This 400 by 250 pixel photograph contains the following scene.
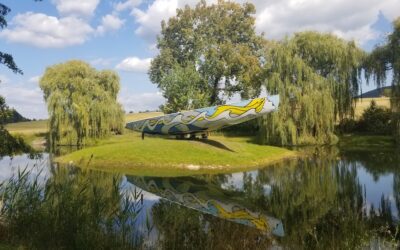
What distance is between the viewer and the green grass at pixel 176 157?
89.8 feet

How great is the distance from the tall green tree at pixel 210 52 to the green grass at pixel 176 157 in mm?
18977

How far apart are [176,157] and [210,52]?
26.8 metres

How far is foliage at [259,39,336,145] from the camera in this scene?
3903 centimetres

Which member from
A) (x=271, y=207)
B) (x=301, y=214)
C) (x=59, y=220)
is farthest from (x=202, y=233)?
(x=271, y=207)

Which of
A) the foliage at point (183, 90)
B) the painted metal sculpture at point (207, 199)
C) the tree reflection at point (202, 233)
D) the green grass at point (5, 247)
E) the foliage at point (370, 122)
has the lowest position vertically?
the painted metal sculpture at point (207, 199)

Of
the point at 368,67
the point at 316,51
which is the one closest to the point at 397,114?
the point at 368,67

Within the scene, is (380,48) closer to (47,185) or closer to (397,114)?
(397,114)

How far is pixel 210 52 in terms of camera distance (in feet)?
174

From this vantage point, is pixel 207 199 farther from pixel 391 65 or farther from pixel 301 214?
pixel 391 65

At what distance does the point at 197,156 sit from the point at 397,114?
1966 cm

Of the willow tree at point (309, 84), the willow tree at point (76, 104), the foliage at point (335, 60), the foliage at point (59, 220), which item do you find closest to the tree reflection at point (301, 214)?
the foliage at point (59, 220)

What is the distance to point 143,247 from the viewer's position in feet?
30.0

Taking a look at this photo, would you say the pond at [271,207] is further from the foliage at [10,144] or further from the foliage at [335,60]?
the foliage at [335,60]

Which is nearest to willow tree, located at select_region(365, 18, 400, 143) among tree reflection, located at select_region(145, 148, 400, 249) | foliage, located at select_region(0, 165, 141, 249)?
tree reflection, located at select_region(145, 148, 400, 249)
